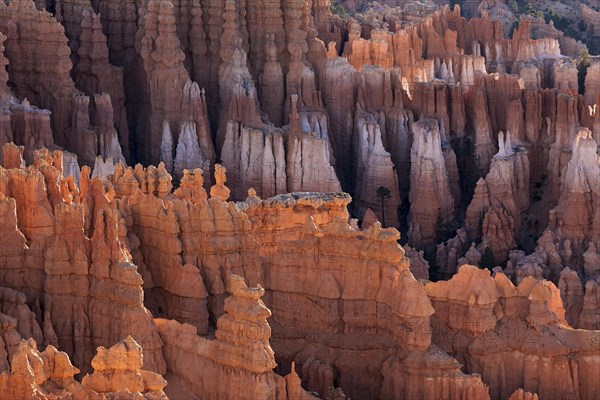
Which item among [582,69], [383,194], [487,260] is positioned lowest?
[487,260]

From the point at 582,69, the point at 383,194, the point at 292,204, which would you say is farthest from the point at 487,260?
the point at 582,69

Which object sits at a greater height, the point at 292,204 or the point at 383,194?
the point at 292,204

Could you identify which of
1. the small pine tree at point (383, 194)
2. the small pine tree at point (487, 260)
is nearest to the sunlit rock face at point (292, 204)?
the small pine tree at point (487, 260)

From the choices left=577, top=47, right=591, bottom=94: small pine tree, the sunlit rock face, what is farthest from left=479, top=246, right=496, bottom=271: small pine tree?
left=577, top=47, right=591, bottom=94: small pine tree

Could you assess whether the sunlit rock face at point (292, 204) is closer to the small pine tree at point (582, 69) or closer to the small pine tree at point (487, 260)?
the small pine tree at point (487, 260)

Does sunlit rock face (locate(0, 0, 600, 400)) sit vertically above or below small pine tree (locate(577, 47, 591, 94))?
below

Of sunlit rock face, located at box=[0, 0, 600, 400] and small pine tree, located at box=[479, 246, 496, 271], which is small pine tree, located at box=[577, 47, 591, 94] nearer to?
sunlit rock face, located at box=[0, 0, 600, 400]

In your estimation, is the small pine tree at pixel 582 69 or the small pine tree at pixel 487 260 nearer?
the small pine tree at pixel 487 260

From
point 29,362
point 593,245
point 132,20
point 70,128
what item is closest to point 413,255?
point 593,245

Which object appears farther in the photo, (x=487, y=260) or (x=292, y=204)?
(x=487, y=260)

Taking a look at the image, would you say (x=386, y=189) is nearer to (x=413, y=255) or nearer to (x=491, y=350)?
(x=413, y=255)

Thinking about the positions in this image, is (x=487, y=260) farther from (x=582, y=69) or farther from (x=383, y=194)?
(x=582, y=69)
